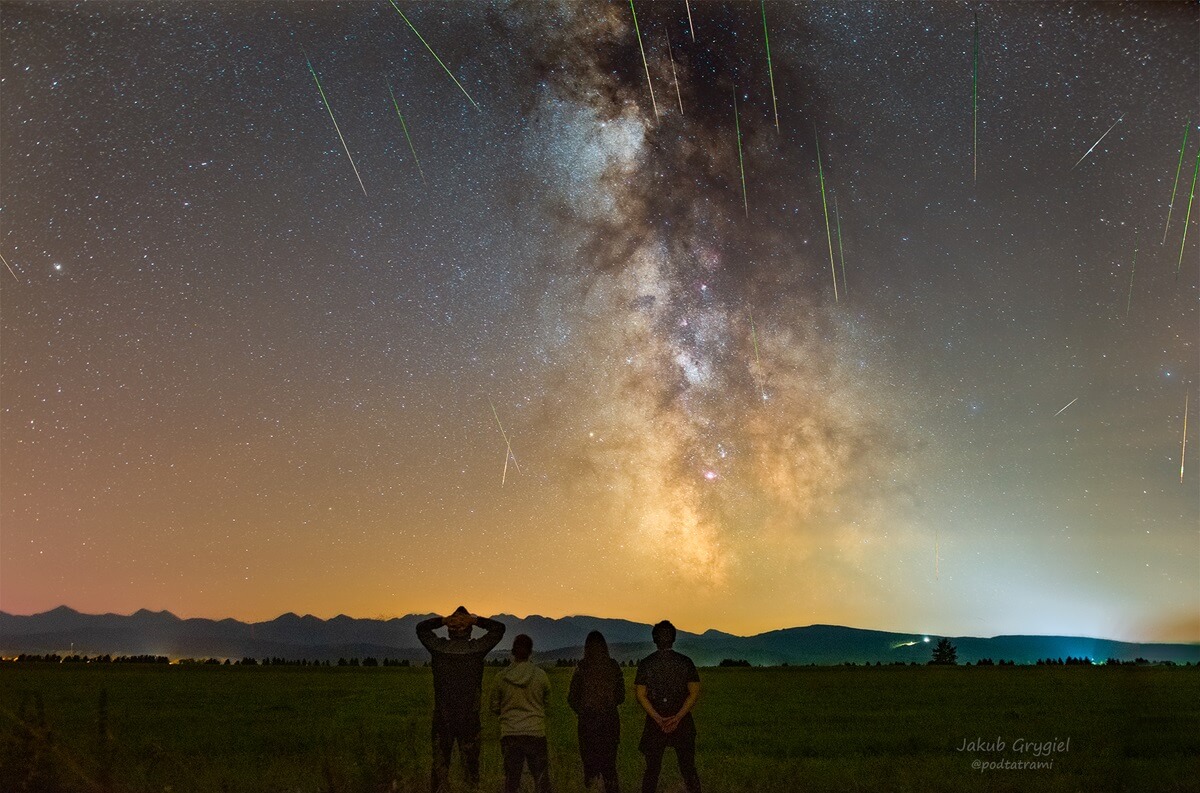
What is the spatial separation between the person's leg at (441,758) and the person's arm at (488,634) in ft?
2.87

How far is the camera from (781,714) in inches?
1142

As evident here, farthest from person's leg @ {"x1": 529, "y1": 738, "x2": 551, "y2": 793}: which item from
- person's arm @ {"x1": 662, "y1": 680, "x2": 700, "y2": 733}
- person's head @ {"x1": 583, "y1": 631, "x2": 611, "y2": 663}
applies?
person's arm @ {"x1": 662, "y1": 680, "x2": 700, "y2": 733}

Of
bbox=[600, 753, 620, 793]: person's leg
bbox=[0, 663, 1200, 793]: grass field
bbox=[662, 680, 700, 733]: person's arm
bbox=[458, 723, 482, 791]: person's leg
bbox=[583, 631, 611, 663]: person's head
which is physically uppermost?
bbox=[583, 631, 611, 663]: person's head

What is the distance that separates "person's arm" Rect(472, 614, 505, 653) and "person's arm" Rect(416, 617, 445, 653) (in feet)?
1.27

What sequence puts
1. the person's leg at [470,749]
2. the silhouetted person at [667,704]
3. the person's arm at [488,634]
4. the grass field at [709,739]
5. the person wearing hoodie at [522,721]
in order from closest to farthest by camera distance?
the person wearing hoodie at [522,721], the person's leg at [470,749], the silhouetted person at [667,704], the person's arm at [488,634], the grass field at [709,739]

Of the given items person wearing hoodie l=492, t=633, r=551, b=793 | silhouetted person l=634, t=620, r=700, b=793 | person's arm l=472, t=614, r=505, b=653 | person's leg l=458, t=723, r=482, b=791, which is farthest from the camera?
person's arm l=472, t=614, r=505, b=653

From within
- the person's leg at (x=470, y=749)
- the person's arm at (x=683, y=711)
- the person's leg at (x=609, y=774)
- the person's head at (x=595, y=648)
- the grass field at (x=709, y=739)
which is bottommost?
the grass field at (x=709, y=739)

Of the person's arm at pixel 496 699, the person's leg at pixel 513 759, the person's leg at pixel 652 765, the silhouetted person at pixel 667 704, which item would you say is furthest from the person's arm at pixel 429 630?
the person's leg at pixel 652 765

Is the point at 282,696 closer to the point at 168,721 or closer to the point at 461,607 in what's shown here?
the point at 168,721

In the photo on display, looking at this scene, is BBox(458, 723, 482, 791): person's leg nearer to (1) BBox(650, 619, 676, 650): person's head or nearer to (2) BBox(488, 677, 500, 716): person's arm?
(2) BBox(488, 677, 500, 716): person's arm

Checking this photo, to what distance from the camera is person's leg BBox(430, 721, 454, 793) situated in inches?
345

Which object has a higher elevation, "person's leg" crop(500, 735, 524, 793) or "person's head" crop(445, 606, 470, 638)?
"person's head" crop(445, 606, 470, 638)

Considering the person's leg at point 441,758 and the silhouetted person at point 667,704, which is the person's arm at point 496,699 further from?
the silhouetted person at point 667,704

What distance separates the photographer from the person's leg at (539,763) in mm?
9008
